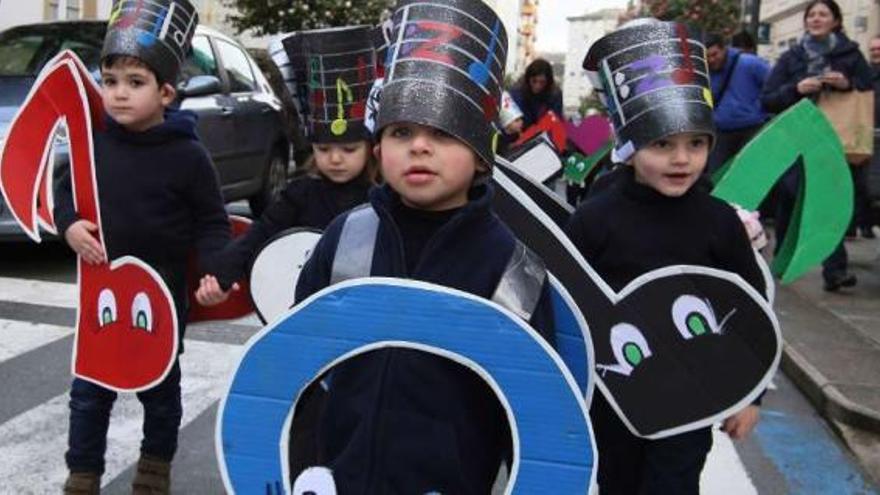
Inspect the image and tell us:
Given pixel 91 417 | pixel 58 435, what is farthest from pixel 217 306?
pixel 58 435

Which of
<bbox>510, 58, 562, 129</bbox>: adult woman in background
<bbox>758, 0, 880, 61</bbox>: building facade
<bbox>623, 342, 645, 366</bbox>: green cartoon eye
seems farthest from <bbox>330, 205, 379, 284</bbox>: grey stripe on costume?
<bbox>758, 0, 880, 61</bbox>: building facade

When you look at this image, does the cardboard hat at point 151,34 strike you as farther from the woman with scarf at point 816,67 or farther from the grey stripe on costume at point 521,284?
the woman with scarf at point 816,67

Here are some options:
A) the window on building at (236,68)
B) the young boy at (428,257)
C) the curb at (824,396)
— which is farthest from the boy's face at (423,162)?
the window on building at (236,68)

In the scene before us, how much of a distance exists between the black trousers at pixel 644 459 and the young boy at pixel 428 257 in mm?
795

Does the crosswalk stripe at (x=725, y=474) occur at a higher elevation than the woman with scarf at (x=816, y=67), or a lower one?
lower

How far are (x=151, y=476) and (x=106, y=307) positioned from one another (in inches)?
24.7

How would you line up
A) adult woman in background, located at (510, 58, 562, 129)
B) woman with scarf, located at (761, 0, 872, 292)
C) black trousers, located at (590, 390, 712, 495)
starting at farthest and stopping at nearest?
adult woman in background, located at (510, 58, 562, 129) < woman with scarf, located at (761, 0, 872, 292) < black trousers, located at (590, 390, 712, 495)

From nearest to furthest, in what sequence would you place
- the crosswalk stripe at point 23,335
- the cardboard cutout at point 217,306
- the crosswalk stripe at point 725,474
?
the cardboard cutout at point 217,306 < the crosswalk stripe at point 725,474 < the crosswalk stripe at point 23,335

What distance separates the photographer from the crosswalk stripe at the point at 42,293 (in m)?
6.35

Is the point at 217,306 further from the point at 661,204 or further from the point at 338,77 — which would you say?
the point at 661,204

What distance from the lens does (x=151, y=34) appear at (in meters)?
3.09

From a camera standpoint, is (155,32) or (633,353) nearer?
(633,353)

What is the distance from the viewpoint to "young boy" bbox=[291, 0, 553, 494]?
6.42ft

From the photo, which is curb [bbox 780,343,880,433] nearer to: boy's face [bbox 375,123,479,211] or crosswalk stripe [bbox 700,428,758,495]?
crosswalk stripe [bbox 700,428,758,495]
